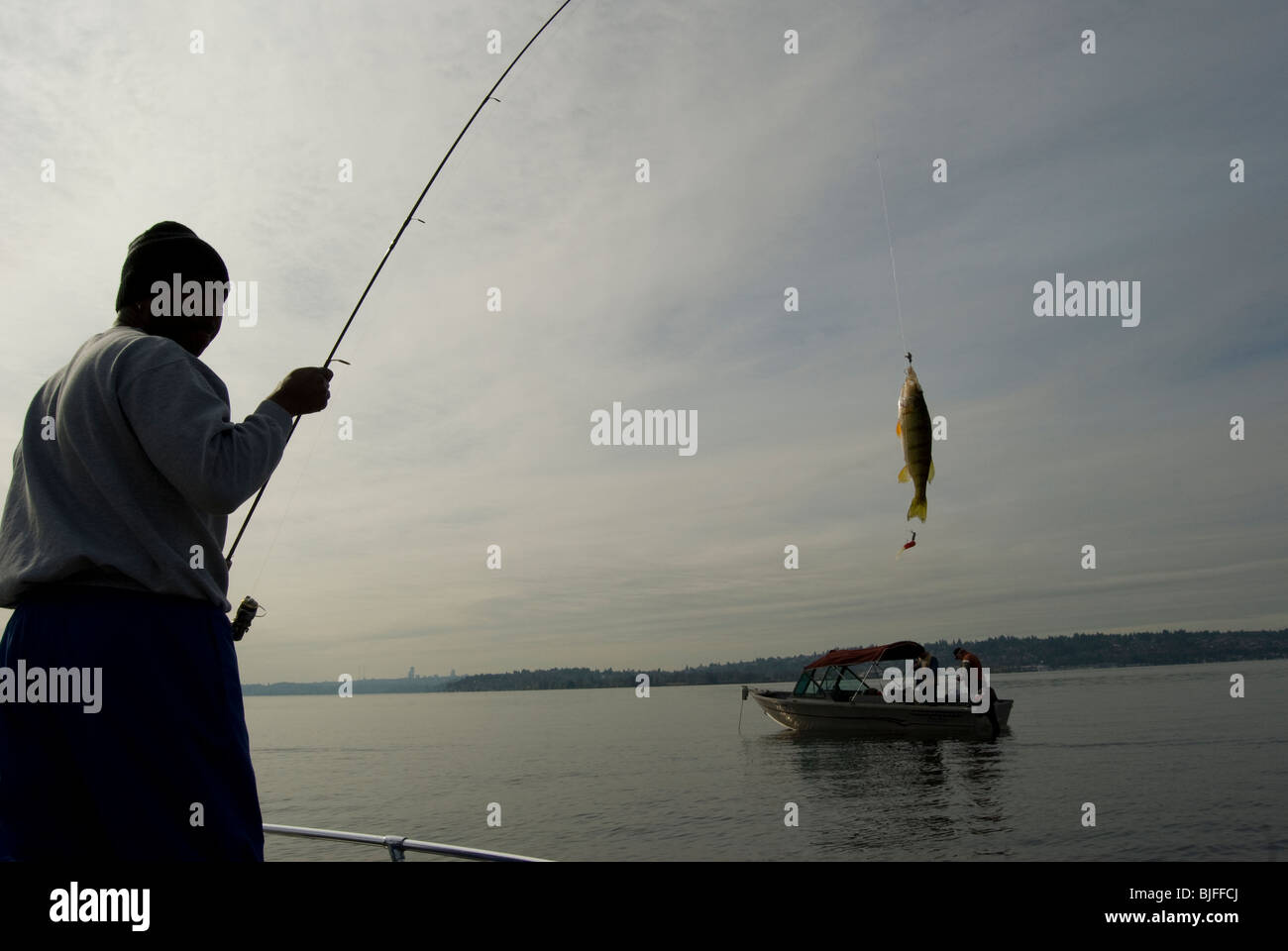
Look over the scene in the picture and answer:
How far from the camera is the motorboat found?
41.4 m

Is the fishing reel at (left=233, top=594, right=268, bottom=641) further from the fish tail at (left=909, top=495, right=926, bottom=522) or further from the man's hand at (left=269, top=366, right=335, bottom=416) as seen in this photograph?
the fish tail at (left=909, top=495, right=926, bottom=522)

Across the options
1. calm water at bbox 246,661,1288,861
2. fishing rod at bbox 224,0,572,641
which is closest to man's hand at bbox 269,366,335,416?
fishing rod at bbox 224,0,572,641

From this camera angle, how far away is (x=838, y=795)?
29.7 m

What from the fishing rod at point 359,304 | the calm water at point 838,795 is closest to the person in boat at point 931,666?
the calm water at point 838,795

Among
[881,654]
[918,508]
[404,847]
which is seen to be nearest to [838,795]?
[881,654]

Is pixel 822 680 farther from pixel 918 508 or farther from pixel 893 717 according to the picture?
pixel 918 508

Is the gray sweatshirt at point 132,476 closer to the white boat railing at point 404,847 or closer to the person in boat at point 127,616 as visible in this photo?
the person in boat at point 127,616

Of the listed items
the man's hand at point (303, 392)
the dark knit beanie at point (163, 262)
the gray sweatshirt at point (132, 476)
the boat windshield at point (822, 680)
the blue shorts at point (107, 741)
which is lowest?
the boat windshield at point (822, 680)

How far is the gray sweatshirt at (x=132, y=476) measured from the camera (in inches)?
80.7

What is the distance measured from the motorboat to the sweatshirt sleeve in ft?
137

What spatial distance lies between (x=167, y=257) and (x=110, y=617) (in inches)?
41.7

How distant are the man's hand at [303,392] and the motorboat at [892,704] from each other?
4150 centimetres

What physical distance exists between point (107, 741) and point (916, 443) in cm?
699
